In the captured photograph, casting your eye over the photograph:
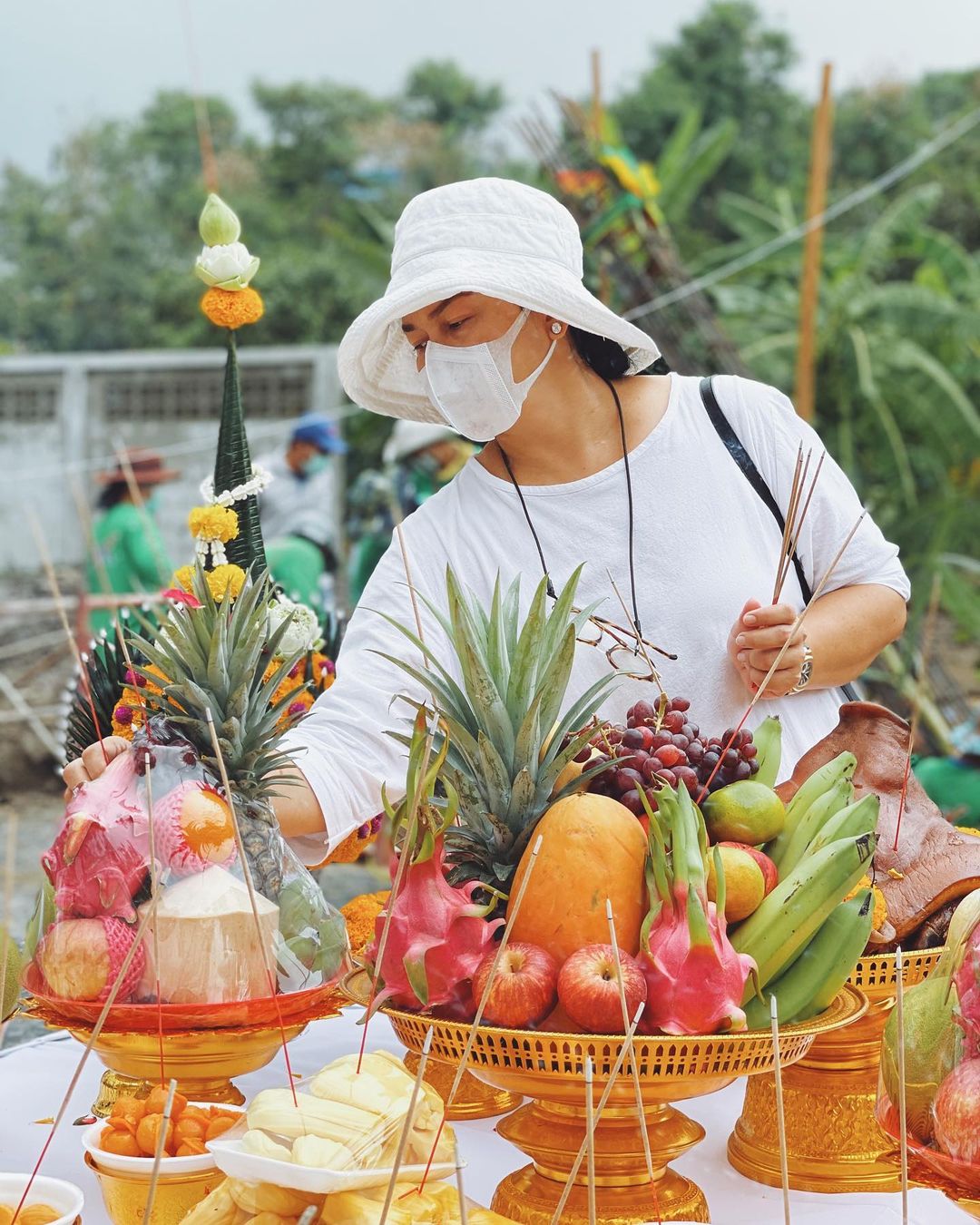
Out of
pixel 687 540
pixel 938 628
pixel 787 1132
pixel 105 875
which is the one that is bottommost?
pixel 938 628

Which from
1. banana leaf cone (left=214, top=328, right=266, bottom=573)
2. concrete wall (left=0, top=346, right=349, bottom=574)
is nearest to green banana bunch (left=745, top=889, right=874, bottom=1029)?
banana leaf cone (left=214, top=328, right=266, bottom=573)

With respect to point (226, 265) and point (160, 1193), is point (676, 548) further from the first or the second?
point (160, 1193)

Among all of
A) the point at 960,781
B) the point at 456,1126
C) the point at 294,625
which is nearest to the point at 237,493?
the point at 294,625

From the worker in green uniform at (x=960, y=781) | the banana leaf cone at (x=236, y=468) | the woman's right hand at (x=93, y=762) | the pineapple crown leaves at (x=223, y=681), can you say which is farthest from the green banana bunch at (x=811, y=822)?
the worker in green uniform at (x=960, y=781)

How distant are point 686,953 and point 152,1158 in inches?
20.8

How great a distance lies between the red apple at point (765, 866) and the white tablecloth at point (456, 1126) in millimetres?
345

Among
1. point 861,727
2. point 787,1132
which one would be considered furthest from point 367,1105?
point 861,727

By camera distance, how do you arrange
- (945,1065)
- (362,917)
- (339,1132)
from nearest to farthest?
(339,1132), (945,1065), (362,917)

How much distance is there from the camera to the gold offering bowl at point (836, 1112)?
156 cm

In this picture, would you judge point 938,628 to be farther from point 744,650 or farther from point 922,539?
point 744,650

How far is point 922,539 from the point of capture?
38.9 feet

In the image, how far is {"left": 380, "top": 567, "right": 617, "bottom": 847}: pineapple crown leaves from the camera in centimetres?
145

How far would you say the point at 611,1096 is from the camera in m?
1.33

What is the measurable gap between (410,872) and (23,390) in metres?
11.1
